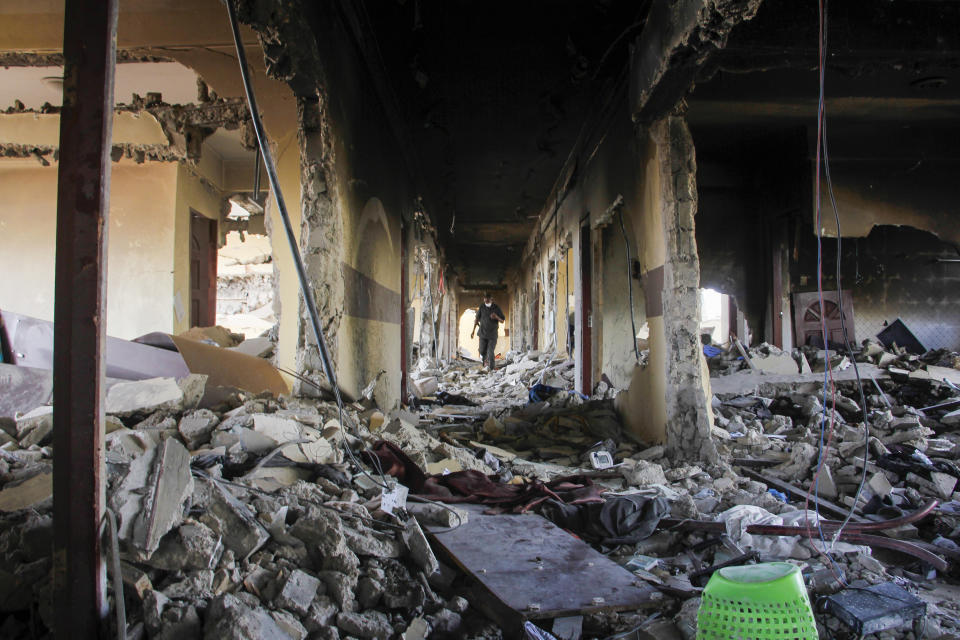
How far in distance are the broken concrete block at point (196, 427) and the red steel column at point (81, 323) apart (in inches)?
51.3

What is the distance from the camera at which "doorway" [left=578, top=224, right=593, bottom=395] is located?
7.14 meters

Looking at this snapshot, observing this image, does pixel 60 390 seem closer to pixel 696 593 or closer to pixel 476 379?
pixel 696 593

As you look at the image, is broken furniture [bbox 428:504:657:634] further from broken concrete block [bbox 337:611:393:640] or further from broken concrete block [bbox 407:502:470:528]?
broken concrete block [bbox 337:611:393:640]

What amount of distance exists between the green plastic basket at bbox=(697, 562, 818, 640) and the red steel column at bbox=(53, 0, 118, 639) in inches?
63.5

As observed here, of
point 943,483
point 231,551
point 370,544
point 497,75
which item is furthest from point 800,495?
point 497,75

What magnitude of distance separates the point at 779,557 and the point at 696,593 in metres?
0.78

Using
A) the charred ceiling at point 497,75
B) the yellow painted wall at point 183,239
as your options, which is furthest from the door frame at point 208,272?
the charred ceiling at point 497,75

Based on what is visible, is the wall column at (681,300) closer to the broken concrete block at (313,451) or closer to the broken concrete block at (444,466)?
the broken concrete block at (444,466)

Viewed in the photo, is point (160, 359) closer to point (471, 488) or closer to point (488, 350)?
point (471, 488)

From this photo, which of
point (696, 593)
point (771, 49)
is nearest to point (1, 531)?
point (696, 593)

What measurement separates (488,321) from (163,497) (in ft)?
37.8

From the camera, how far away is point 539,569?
2.12m

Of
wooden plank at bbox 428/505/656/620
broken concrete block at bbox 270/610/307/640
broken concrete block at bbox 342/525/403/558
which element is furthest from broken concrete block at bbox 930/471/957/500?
broken concrete block at bbox 270/610/307/640

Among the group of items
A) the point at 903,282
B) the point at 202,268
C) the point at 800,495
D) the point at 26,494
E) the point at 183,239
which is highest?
the point at 183,239
